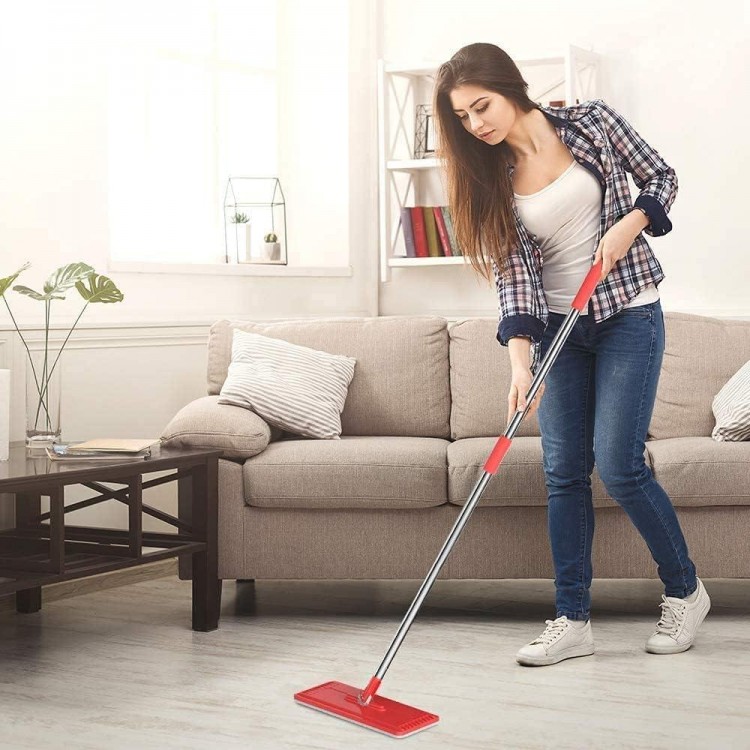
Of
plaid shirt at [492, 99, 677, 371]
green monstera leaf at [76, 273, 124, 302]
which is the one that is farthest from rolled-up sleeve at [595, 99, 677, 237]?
green monstera leaf at [76, 273, 124, 302]

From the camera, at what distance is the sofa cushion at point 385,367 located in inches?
137

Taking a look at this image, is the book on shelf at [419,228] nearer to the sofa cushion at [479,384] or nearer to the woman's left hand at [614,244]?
the sofa cushion at [479,384]

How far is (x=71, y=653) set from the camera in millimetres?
2729

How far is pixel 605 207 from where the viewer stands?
2453 mm

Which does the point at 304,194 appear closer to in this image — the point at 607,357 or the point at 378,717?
the point at 607,357

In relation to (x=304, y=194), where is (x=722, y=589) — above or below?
below

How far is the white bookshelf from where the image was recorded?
425 centimetres

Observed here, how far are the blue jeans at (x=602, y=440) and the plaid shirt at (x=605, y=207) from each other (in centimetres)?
7

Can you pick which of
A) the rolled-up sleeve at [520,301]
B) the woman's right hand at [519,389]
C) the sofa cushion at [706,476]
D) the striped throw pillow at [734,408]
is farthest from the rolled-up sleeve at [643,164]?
the striped throw pillow at [734,408]

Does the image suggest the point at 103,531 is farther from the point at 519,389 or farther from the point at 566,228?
the point at 566,228

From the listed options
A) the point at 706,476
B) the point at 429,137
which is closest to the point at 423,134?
the point at 429,137

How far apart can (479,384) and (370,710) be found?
58.6 inches

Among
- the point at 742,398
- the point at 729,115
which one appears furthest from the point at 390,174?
the point at 742,398

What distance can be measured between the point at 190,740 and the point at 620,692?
35.7 inches
